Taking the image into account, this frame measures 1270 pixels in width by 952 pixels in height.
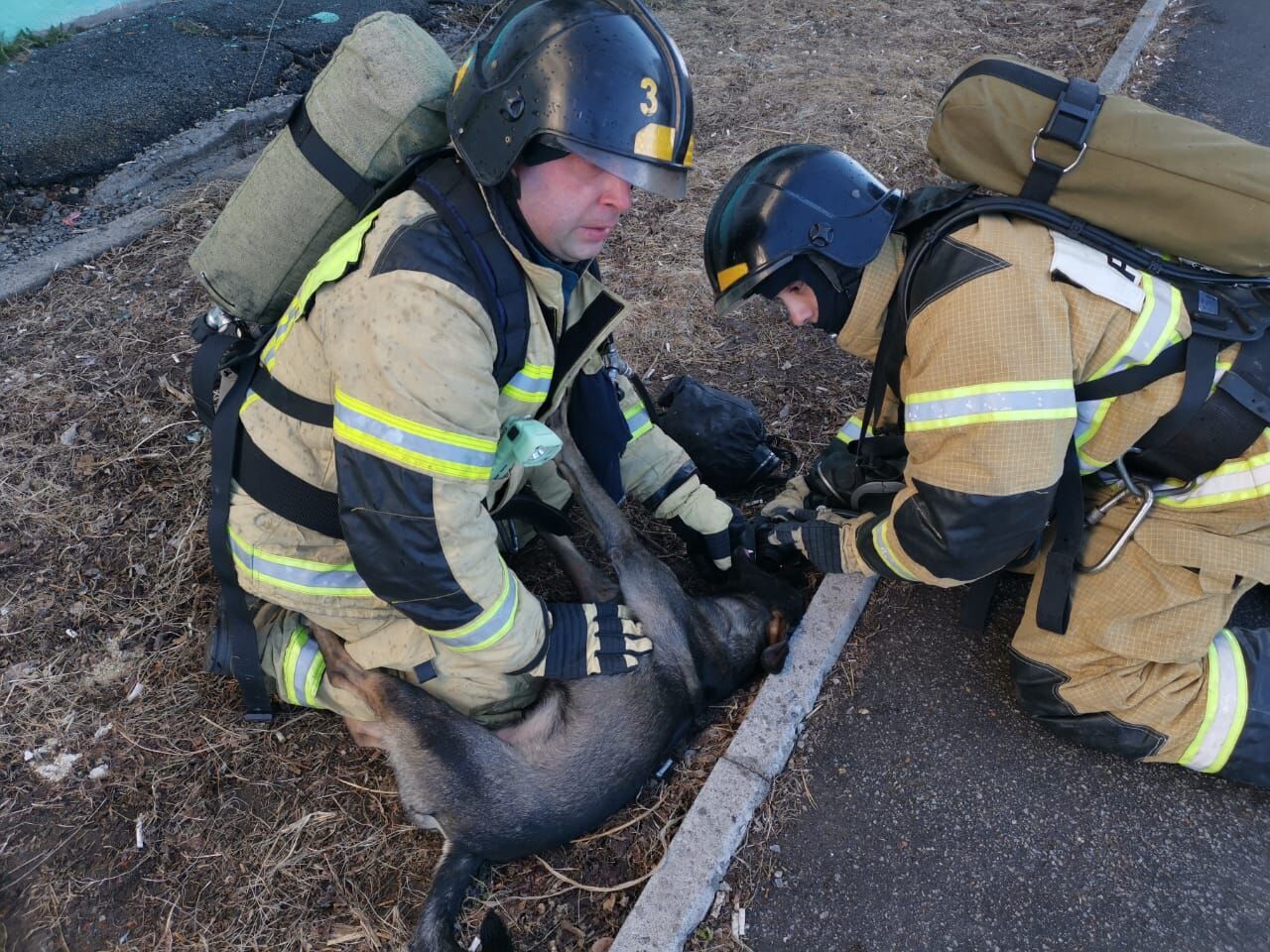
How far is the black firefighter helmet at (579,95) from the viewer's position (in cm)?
205

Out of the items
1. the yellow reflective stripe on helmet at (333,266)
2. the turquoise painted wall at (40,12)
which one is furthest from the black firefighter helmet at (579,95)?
the turquoise painted wall at (40,12)

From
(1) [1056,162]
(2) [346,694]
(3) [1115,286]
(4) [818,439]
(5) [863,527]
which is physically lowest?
(2) [346,694]

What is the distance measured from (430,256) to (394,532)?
715 mm

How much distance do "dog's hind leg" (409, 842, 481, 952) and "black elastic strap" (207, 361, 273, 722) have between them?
0.88 m

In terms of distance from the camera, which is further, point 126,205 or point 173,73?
point 173,73

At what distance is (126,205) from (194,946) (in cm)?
464

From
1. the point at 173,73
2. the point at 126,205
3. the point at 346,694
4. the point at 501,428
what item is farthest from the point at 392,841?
the point at 173,73

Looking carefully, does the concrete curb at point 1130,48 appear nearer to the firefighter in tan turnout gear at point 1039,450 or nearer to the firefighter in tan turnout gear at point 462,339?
the firefighter in tan turnout gear at point 1039,450

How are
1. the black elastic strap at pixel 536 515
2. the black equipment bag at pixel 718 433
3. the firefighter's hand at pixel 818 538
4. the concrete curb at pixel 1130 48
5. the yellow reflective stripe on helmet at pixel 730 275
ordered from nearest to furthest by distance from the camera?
the yellow reflective stripe on helmet at pixel 730 275
the firefighter's hand at pixel 818 538
the black elastic strap at pixel 536 515
the black equipment bag at pixel 718 433
the concrete curb at pixel 1130 48

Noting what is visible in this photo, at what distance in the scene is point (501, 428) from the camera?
8.20ft

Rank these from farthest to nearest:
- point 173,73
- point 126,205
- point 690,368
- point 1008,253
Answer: point 173,73, point 126,205, point 690,368, point 1008,253

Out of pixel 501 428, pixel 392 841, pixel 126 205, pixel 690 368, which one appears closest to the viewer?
pixel 501 428

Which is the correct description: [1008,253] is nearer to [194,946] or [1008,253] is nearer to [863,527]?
[863,527]

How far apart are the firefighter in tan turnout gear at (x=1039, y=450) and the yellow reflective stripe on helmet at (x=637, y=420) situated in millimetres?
787
